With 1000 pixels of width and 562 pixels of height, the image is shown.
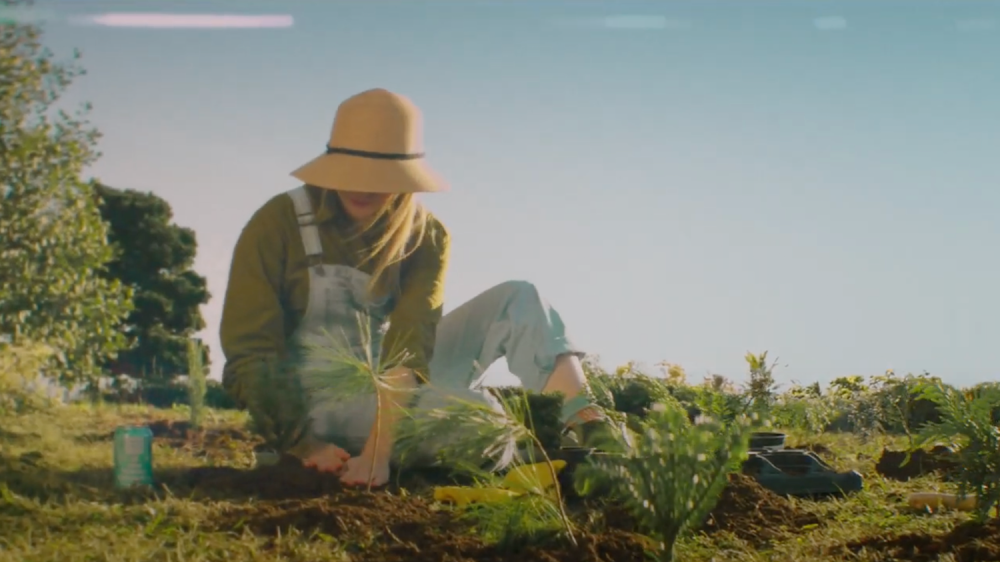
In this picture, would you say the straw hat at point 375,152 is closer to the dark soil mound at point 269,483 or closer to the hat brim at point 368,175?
the hat brim at point 368,175

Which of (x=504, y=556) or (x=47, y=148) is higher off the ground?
(x=47, y=148)

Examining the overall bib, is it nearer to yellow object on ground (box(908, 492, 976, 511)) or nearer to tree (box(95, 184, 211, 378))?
yellow object on ground (box(908, 492, 976, 511))

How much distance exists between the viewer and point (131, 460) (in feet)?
13.6

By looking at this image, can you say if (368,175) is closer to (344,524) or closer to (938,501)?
(344,524)

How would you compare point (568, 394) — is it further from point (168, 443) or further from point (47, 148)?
point (47, 148)

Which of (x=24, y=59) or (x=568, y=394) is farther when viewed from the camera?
(x=24, y=59)

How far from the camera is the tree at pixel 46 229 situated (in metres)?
7.42

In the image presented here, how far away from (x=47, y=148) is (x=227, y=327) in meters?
3.82

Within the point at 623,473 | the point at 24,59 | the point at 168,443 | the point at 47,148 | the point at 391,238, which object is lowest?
the point at 168,443

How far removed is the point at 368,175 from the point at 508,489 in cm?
→ 163

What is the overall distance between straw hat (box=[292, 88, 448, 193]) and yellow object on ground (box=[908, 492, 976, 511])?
2.28 m

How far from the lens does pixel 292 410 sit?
459cm

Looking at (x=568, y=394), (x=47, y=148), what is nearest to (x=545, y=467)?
(x=568, y=394)

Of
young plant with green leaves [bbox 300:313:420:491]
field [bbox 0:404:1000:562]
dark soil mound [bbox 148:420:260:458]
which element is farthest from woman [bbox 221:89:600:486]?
dark soil mound [bbox 148:420:260:458]
